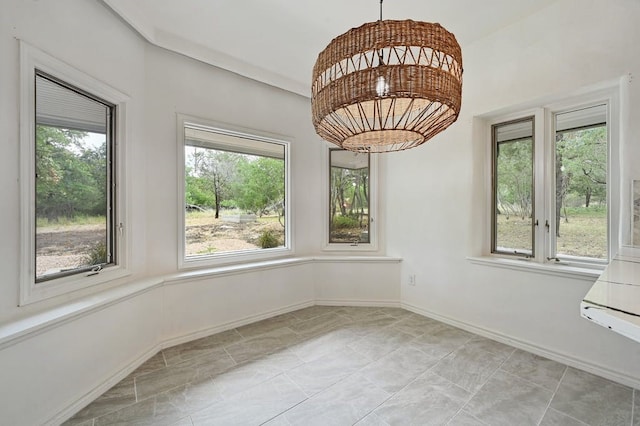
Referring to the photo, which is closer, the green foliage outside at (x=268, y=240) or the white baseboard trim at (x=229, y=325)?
the white baseboard trim at (x=229, y=325)

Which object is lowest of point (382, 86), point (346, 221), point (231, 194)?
point (346, 221)

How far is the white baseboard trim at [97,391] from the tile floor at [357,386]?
0.13 ft

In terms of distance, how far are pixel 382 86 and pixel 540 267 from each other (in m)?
2.22

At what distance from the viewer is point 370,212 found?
3711 mm

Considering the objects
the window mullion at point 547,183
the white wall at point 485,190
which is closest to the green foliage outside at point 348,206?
the white wall at point 485,190

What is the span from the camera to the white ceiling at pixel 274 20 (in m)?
2.20

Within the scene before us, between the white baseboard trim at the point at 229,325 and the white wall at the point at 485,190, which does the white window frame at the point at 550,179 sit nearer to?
the white wall at the point at 485,190

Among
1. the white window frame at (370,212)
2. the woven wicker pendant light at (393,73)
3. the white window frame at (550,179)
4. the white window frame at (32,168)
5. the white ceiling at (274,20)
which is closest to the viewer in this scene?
the woven wicker pendant light at (393,73)

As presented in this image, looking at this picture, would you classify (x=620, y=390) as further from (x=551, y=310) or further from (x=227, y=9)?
(x=227, y=9)

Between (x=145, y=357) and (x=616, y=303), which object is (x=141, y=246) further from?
(x=616, y=303)

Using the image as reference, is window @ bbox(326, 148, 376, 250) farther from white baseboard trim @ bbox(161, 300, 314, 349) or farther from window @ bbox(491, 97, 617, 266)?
window @ bbox(491, 97, 617, 266)

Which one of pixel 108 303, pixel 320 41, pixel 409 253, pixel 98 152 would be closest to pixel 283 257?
pixel 409 253

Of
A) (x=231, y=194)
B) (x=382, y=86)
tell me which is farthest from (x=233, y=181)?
(x=382, y=86)

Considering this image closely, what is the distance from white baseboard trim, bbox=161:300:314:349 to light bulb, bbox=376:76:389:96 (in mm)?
2670
